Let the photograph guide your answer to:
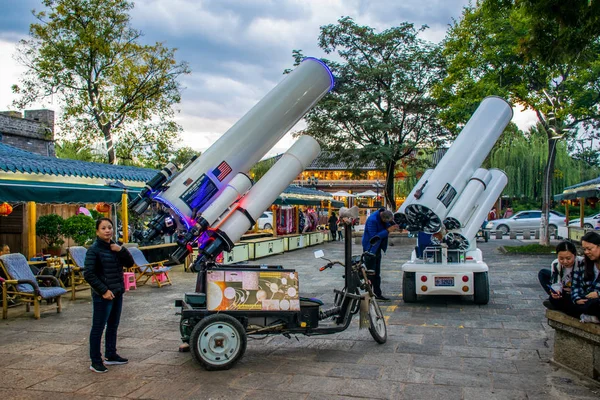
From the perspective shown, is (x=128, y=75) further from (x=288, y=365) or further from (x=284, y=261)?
(x=288, y=365)

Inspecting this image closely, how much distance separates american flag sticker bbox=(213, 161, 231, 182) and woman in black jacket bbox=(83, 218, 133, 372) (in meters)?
1.52

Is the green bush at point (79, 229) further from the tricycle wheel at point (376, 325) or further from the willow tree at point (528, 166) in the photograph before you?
the willow tree at point (528, 166)

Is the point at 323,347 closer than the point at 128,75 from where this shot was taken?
Yes

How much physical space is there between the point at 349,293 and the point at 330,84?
297 cm

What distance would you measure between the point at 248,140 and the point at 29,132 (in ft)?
71.9

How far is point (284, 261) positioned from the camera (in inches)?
687

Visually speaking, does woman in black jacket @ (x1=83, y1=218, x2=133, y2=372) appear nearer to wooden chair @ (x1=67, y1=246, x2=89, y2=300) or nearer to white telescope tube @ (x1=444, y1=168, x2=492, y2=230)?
wooden chair @ (x1=67, y1=246, x2=89, y2=300)

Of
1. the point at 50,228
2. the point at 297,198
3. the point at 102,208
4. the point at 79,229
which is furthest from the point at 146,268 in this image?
the point at 297,198

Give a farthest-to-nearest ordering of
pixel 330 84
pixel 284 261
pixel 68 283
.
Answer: pixel 284 261
pixel 68 283
pixel 330 84

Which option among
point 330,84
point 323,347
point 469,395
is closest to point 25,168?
point 330,84

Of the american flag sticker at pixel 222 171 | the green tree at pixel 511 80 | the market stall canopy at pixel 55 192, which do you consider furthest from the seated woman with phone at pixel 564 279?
the green tree at pixel 511 80

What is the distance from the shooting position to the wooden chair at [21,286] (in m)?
8.13

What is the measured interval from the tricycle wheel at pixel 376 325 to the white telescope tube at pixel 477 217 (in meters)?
3.23

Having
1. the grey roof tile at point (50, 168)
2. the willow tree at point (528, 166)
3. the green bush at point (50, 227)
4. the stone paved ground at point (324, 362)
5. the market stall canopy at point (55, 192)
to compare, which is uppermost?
the willow tree at point (528, 166)
